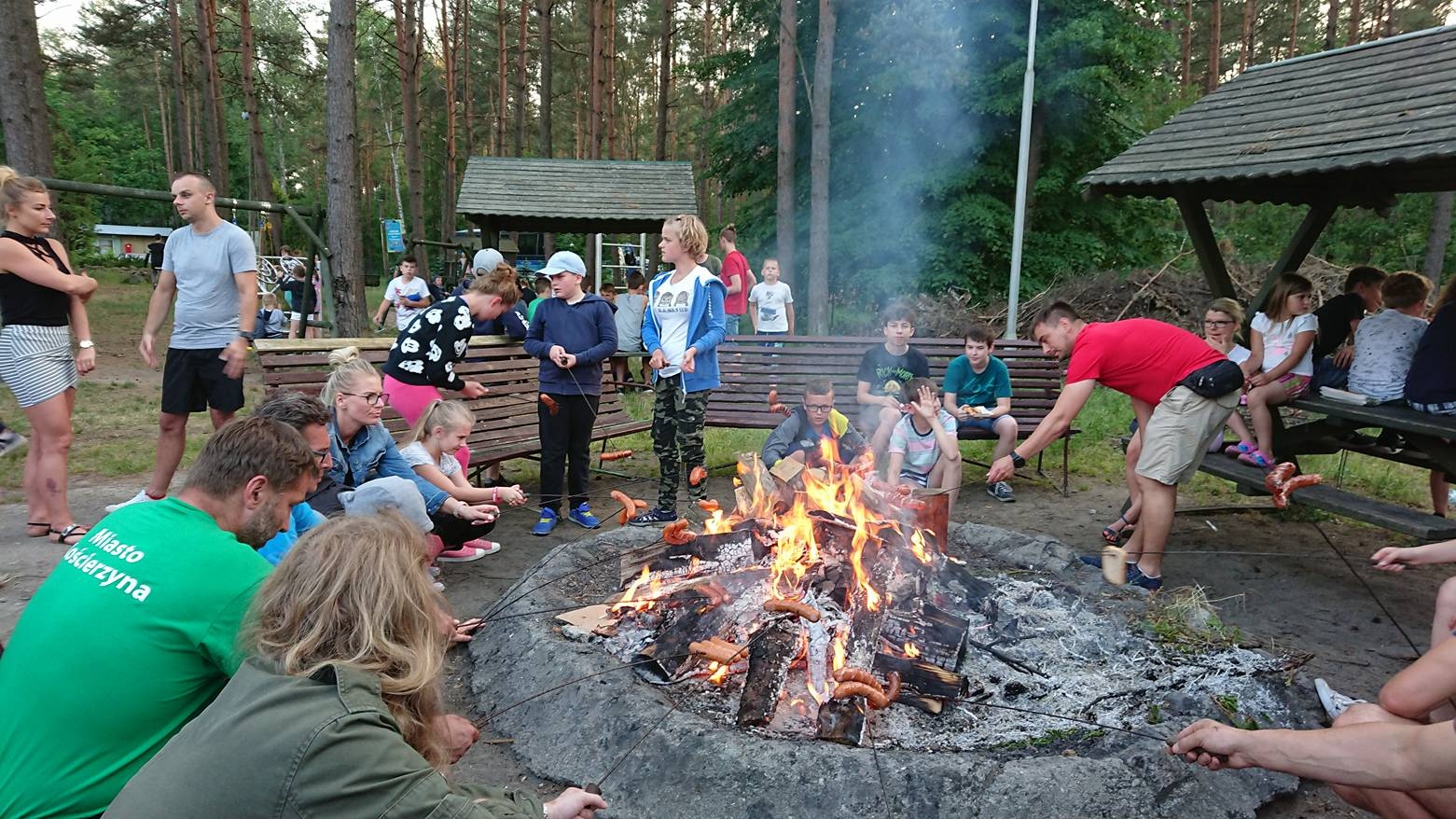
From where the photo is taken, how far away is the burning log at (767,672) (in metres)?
3.12

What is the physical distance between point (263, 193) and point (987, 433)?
825 inches

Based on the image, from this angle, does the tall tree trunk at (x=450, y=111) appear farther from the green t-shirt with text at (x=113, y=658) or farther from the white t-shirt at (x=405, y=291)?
the green t-shirt with text at (x=113, y=658)

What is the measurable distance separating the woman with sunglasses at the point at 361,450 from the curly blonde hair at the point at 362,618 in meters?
2.51

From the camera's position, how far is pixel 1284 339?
6.21 meters

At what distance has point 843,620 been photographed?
3809 mm

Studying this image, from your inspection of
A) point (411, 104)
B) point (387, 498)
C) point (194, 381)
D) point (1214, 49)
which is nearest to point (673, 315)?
point (387, 498)

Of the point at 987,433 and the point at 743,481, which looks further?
the point at 987,433

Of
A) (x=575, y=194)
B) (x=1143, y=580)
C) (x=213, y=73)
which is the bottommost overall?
(x=1143, y=580)

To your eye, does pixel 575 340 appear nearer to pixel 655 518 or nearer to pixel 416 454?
pixel 655 518

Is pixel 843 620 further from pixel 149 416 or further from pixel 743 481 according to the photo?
pixel 149 416

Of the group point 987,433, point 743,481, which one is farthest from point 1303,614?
point 743,481

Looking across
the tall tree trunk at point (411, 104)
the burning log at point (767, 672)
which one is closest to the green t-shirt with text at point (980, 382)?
the burning log at point (767, 672)

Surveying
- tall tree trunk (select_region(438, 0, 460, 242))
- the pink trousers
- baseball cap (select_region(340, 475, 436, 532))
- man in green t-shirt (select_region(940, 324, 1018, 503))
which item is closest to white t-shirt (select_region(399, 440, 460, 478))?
baseball cap (select_region(340, 475, 436, 532))

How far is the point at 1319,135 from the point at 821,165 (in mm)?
9344
